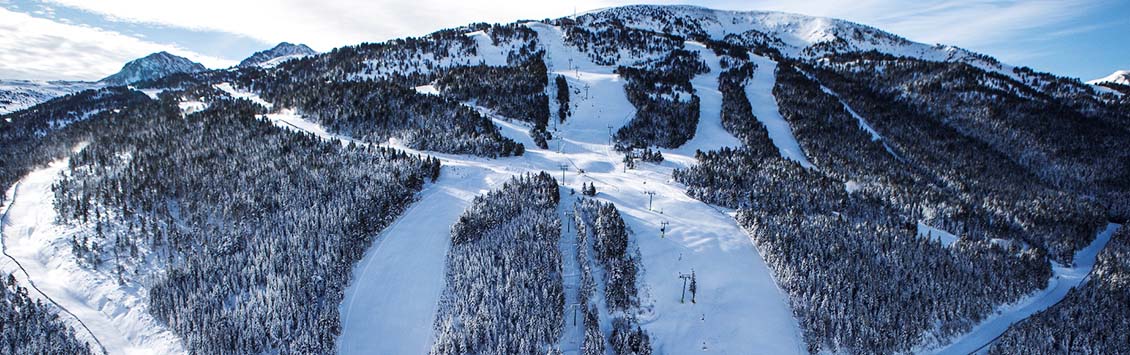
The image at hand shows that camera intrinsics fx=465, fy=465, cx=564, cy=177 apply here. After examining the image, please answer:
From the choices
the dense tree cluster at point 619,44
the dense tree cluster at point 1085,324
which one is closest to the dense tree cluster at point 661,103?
the dense tree cluster at point 619,44

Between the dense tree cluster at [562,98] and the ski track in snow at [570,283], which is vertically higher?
the dense tree cluster at [562,98]

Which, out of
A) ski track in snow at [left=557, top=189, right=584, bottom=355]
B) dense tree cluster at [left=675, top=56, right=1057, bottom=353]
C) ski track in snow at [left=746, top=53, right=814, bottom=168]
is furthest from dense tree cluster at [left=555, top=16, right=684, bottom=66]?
ski track in snow at [left=557, top=189, right=584, bottom=355]

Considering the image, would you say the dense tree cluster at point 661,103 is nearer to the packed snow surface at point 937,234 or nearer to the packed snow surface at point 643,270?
the packed snow surface at point 643,270

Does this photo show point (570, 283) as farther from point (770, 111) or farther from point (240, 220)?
point (770, 111)

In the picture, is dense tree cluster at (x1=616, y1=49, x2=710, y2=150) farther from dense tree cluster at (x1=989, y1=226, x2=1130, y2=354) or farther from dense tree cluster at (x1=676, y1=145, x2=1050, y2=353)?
dense tree cluster at (x1=989, y1=226, x2=1130, y2=354)

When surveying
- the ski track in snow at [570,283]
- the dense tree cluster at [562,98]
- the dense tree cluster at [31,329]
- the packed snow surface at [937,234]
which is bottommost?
the dense tree cluster at [31,329]

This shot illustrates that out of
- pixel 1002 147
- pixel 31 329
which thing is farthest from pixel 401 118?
pixel 1002 147

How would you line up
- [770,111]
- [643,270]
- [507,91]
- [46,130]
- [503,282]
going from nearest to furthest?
[503,282] → [643,270] → [507,91] → [770,111] → [46,130]
